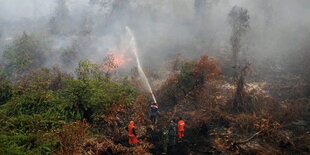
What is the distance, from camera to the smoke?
71.7ft

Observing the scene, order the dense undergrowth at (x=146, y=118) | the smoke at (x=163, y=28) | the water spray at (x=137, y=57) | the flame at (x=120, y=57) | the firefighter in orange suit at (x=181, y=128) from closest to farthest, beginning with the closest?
the dense undergrowth at (x=146, y=118), the firefighter in orange suit at (x=181, y=128), the water spray at (x=137, y=57), the flame at (x=120, y=57), the smoke at (x=163, y=28)

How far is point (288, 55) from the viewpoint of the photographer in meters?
20.1

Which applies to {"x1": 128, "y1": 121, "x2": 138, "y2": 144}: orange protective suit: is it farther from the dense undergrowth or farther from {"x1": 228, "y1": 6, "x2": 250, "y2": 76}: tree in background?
{"x1": 228, "y1": 6, "x2": 250, "y2": 76}: tree in background

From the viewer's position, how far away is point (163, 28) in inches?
1116

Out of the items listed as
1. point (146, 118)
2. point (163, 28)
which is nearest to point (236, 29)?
point (163, 28)

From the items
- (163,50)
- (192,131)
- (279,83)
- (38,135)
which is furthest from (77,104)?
(163,50)

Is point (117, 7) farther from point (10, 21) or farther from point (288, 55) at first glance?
point (288, 55)

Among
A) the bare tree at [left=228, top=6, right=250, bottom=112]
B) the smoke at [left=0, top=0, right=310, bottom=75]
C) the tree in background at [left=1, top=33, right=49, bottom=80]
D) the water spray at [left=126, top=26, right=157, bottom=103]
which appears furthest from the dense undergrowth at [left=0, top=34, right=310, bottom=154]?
the smoke at [left=0, top=0, right=310, bottom=75]

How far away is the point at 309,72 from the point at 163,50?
12523 millimetres

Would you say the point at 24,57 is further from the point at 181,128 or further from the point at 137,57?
the point at 181,128

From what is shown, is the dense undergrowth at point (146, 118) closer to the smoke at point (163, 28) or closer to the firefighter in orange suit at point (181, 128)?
the firefighter in orange suit at point (181, 128)

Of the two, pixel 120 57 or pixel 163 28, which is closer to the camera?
pixel 120 57

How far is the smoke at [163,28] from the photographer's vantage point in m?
21.9

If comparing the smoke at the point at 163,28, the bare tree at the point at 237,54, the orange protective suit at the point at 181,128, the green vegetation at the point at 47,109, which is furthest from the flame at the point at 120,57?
the orange protective suit at the point at 181,128
